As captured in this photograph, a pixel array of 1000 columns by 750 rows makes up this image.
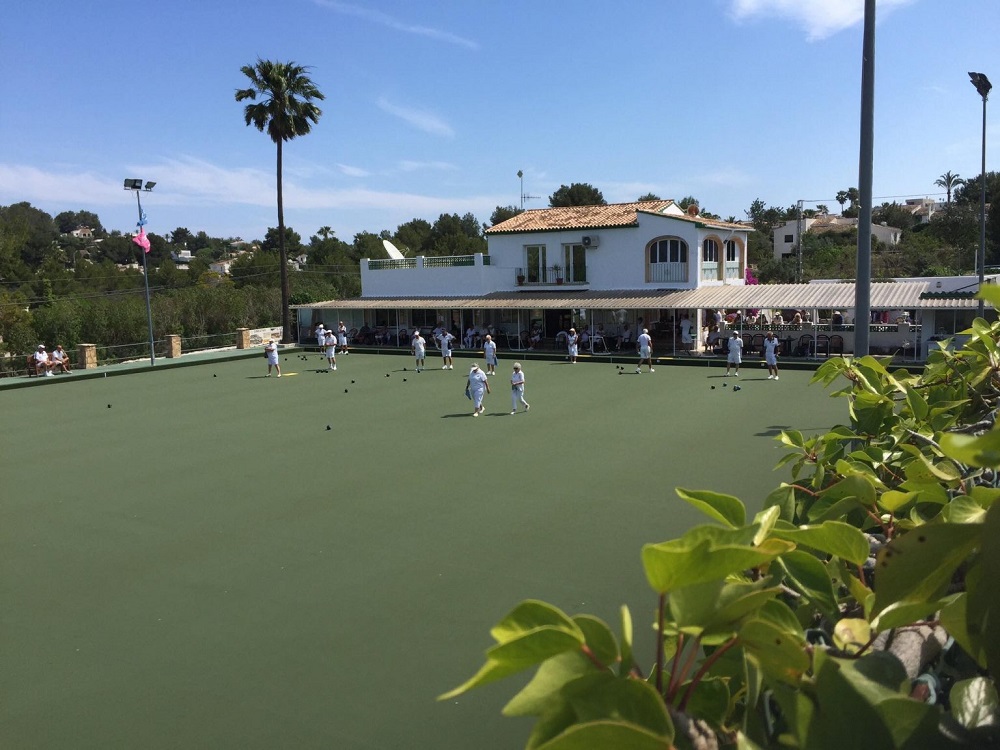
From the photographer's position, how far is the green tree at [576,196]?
239ft

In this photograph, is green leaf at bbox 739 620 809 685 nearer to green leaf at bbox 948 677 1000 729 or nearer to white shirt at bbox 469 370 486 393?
green leaf at bbox 948 677 1000 729

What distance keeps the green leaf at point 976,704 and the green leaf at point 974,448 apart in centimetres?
43

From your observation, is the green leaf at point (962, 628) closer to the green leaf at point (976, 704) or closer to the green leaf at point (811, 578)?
the green leaf at point (976, 704)

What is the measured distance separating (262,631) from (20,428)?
1401 cm

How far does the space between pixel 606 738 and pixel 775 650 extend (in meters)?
0.31

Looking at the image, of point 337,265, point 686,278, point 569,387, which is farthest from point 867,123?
point 337,265

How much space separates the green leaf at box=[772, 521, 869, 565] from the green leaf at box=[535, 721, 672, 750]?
466 millimetres

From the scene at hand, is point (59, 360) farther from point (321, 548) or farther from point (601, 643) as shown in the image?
point (601, 643)

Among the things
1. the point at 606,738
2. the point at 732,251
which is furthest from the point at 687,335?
the point at 606,738

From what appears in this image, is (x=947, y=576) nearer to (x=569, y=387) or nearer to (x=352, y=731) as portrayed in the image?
(x=352, y=731)

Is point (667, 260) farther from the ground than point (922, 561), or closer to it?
farther from the ground

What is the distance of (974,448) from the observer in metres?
0.83

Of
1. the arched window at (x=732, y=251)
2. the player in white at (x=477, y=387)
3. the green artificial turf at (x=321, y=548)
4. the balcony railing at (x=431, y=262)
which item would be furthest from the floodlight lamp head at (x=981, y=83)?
the balcony railing at (x=431, y=262)

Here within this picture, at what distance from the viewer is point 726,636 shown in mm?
1150
